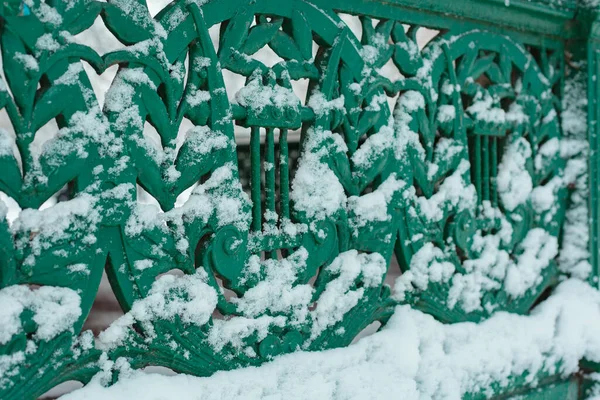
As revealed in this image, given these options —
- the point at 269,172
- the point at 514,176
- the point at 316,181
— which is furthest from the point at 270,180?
the point at 514,176

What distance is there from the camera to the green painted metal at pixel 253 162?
1303 millimetres

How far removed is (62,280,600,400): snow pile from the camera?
1.56 m

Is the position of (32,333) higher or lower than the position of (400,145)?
lower

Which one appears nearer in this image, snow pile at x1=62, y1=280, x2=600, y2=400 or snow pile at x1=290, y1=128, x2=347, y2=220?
snow pile at x1=62, y1=280, x2=600, y2=400

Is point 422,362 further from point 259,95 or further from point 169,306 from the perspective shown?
point 259,95

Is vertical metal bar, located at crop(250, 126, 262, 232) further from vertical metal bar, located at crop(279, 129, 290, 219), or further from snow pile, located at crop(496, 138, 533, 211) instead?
snow pile, located at crop(496, 138, 533, 211)

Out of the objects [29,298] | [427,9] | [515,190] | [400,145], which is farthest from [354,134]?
[29,298]

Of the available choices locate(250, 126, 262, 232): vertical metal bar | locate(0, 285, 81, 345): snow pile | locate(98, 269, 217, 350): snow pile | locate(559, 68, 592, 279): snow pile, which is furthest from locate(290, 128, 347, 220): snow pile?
locate(559, 68, 592, 279): snow pile

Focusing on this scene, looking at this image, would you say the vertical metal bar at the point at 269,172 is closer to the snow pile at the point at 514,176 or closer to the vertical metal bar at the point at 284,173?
the vertical metal bar at the point at 284,173

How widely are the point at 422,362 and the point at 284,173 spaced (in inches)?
31.4

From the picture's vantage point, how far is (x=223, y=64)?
1623 millimetres

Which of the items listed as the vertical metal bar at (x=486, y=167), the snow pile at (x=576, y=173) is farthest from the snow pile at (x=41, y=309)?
the snow pile at (x=576, y=173)

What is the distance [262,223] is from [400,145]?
1.89 feet

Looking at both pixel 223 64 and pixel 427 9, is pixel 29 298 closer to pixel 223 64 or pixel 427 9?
pixel 223 64
